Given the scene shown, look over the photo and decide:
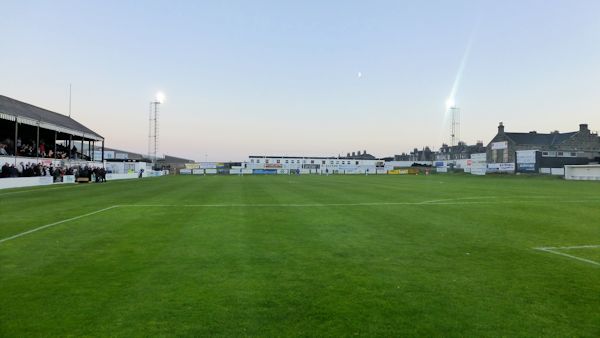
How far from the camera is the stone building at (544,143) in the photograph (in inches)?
3472

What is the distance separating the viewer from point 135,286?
559 centimetres

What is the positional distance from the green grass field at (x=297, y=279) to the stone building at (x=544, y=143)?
296 ft

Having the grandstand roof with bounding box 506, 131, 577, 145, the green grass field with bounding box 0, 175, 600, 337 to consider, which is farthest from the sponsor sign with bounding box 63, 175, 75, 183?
the grandstand roof with bounding box 506, 131, 577, 145

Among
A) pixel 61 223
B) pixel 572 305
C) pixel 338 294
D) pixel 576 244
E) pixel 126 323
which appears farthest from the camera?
pixel 61 223

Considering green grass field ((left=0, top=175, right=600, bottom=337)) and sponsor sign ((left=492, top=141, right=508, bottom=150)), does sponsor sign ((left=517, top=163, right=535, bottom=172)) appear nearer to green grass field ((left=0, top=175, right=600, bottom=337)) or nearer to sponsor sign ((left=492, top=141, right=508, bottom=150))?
sponsor sign ((left=492, top=141, right=508, bottom=150))

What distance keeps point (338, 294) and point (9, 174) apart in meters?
36.2

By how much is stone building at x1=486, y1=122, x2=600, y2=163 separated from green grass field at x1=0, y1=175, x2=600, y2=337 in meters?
90.3

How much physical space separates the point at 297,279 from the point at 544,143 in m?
107

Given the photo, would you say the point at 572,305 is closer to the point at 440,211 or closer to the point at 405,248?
the point at 405,248

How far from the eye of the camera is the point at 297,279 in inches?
235

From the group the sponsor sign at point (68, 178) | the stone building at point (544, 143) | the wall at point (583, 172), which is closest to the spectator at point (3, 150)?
the sponsor sign at point (68, 178)

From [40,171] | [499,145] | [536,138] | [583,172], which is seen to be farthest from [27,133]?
[536,138]

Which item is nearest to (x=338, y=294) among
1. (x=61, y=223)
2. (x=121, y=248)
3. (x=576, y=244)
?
(x=121, y=248)

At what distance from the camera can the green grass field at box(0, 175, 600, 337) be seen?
14.0 feet
